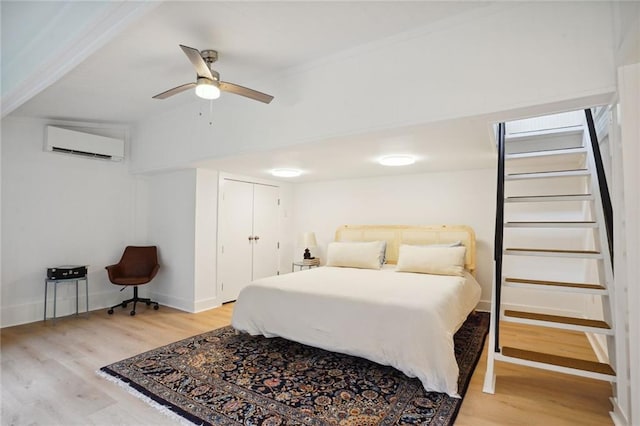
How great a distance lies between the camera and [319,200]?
5844mm

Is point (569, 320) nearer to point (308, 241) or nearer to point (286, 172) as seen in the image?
point (286, 172)

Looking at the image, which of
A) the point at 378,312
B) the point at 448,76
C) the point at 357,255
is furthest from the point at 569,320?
the point at 357,255

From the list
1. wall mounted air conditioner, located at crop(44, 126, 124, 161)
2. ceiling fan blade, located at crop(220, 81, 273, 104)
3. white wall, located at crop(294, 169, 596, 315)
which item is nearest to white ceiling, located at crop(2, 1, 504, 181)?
wall mounted air conditioner, located at crop(44, 126, 124, 161)

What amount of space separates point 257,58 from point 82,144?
3120mm

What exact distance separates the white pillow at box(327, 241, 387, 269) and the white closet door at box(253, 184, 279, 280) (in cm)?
149

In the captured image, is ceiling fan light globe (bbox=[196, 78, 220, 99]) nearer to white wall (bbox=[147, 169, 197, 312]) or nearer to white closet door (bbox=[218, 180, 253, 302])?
white wall (bbox=[147, 169, 197, 312])

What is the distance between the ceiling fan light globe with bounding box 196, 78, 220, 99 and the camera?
2.36 m

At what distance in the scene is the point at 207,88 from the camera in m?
2.38

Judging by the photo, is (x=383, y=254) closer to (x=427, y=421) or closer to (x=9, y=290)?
(x=427, y=421)

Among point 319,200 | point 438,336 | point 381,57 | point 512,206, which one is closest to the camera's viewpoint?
point 438,336

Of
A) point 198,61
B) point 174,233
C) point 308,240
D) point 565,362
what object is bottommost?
point 565,362

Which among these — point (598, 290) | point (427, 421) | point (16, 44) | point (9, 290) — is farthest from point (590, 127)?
point (9, 290)

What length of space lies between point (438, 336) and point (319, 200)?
3.83 metres

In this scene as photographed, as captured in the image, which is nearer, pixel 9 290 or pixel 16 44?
pixel 16 44
